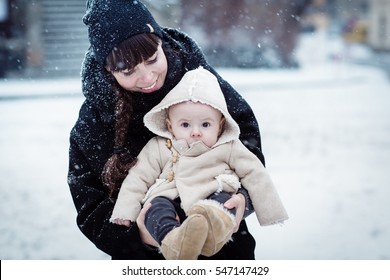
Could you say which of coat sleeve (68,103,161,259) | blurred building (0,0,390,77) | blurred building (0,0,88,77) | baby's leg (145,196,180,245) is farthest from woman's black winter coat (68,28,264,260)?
blurred building (0,0,390,77)

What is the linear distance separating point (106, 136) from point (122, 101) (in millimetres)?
110

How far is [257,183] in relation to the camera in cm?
148

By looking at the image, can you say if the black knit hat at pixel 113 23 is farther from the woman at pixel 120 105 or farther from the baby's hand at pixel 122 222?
the baby's hand at pixel 122 222

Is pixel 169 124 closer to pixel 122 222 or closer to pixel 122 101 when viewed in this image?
pixel 122 101

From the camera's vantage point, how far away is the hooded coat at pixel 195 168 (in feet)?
4.73

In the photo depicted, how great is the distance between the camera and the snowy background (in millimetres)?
3129

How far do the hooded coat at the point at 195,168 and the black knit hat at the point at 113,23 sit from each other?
6.8 inches

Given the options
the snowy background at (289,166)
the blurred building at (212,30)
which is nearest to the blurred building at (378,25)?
the blurred building at (212,30)

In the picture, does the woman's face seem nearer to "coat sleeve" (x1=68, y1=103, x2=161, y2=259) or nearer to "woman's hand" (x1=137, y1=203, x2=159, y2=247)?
"coat sleeve" (x1=68, y1=103, x2=161, y2=259)

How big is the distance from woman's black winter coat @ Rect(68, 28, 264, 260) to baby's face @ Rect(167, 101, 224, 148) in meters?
0.09

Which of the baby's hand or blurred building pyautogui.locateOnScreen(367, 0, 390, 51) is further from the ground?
the baby's hand

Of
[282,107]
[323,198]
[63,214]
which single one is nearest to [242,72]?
[282,107]

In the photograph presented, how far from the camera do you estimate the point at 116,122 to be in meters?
1.48

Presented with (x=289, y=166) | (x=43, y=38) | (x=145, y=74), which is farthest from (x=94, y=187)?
(x=43, y=38)
